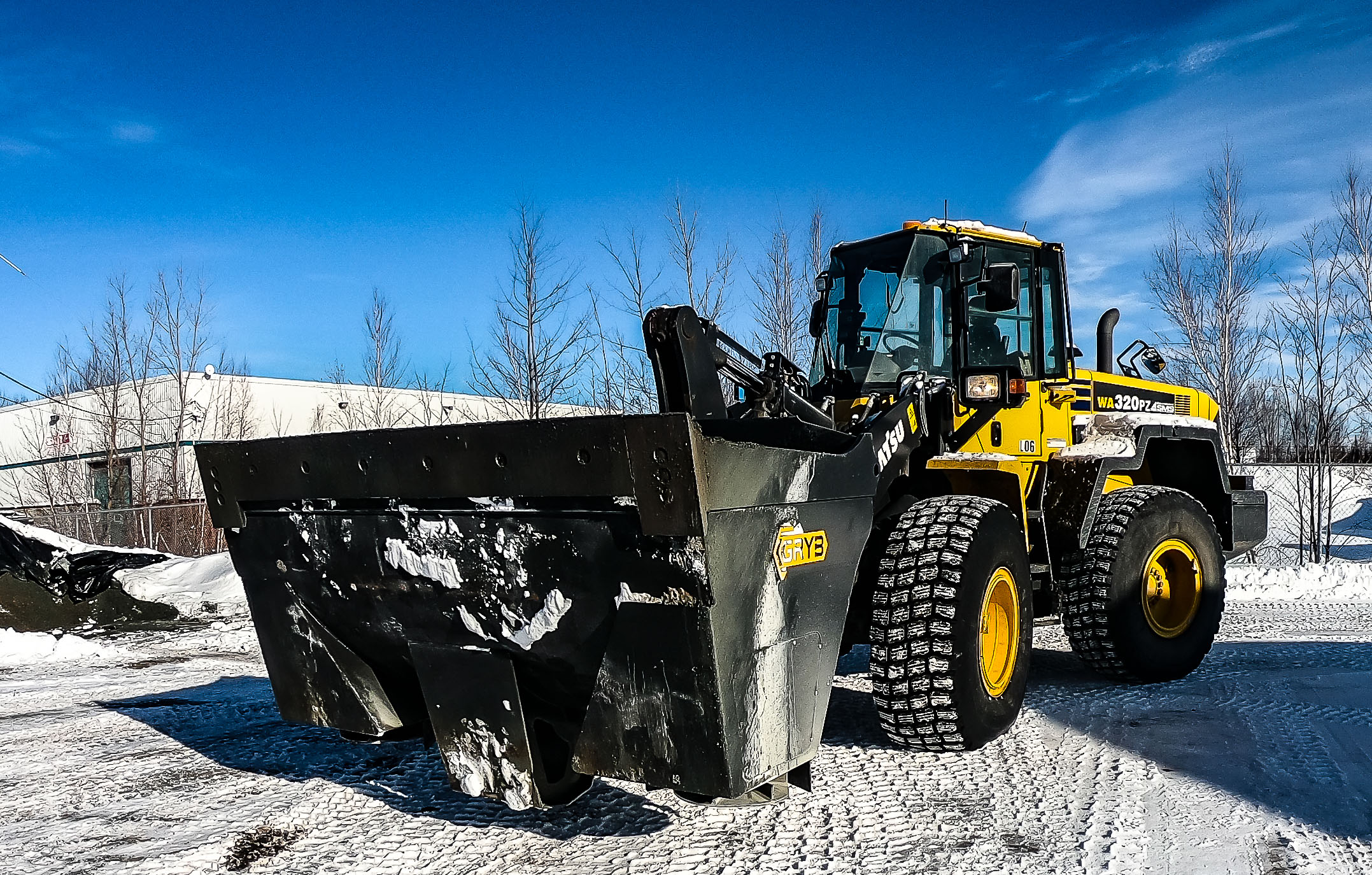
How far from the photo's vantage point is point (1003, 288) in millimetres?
4871

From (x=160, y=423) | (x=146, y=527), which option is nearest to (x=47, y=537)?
Result: (x=146, y=527)

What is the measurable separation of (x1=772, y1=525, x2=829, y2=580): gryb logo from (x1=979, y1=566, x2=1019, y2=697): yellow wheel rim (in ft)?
4.54

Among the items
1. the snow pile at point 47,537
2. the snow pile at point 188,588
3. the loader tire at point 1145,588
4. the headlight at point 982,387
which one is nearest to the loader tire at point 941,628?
the headlight at point 982,387

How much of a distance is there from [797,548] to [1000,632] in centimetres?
182

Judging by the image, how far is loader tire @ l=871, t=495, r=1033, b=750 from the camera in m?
4.14

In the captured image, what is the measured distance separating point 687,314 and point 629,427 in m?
1.19

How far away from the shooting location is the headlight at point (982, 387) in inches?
204

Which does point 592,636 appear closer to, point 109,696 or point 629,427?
point 629,427

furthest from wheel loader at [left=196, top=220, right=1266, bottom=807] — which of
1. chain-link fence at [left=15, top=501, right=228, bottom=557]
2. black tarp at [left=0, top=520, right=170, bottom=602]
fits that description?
chain-link fence at [left=15, top=501, right=228, bottom=557]

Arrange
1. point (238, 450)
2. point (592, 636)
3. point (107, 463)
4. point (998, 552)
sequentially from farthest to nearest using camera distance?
point (107, 463) < point (998, 552) < point (238, 450) < point (592, 636)

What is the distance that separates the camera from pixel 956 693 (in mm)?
4172

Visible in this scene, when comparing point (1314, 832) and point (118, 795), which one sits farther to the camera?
point (118, 795)

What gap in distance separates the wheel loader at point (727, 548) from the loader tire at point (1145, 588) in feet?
0.07

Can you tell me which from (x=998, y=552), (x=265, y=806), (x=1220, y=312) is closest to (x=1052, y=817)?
(x=998, y=552)
